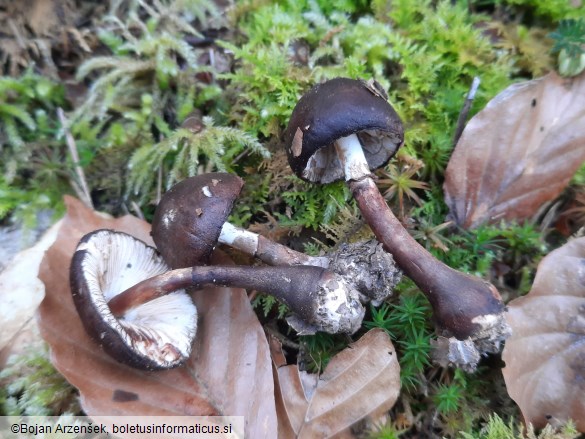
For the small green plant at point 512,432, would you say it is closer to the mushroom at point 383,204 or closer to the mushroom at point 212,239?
the mushroom at point 383,204

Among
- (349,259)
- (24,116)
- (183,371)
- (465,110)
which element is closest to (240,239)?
(349,259)

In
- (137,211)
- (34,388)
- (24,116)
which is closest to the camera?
(34,388)

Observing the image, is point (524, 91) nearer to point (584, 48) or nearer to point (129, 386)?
point (584, 48)

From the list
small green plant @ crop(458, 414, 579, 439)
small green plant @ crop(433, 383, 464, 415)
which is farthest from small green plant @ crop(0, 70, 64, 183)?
small green plant @ crop(458, 414, 579, 439)

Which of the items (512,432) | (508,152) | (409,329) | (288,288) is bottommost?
(512,432)

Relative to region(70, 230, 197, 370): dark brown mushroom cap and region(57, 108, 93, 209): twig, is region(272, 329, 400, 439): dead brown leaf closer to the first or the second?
region(70, 230, 197, 370): dark brown mushroom cap

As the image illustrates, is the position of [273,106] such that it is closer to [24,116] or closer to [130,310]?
[130,310]
